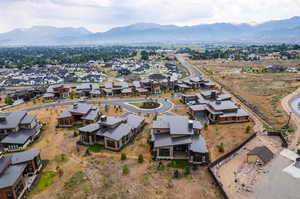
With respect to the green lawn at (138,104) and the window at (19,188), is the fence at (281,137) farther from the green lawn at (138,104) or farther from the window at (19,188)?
the window at (19,188)

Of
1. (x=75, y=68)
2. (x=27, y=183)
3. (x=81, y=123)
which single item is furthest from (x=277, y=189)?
(x=75, y=68)

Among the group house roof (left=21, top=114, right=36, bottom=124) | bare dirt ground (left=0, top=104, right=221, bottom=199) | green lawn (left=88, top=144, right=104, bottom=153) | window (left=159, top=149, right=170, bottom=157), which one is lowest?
bare dirt ground (left=0, top=104, right=221, bottom=199)

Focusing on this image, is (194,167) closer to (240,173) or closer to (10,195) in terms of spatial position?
(240,173)

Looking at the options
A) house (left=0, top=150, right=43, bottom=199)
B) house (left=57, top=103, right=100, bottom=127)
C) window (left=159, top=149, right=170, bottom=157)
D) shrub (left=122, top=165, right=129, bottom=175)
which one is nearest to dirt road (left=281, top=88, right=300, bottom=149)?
window (left=159, top=149, right=170, bottom=157)

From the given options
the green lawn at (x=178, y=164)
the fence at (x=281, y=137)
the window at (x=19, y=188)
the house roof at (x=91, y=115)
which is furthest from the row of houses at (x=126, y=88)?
the window at (x=19, y=188)

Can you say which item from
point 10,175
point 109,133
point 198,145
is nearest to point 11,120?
point 10,175

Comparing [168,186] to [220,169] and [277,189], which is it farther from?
[277,189]

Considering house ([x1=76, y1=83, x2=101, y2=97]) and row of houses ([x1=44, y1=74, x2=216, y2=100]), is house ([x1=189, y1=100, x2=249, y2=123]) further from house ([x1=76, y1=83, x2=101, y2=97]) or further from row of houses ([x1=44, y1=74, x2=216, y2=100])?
house ([x1=76, y1=83, x2=101, y2=97])
